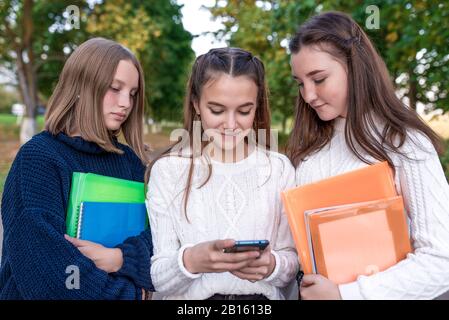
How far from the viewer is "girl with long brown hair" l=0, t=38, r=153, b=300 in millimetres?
1611

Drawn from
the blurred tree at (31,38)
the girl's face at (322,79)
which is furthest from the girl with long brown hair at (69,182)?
the blurred tree at (31,38)

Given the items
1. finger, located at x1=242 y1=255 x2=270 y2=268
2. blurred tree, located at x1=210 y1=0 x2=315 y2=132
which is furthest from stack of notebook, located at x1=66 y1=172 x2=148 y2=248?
blurred tree, located at x1=210 y1=0 x2=315 y2=132

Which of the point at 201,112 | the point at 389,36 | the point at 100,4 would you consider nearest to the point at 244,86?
the point at 201,112

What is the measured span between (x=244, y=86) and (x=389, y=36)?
3976mm

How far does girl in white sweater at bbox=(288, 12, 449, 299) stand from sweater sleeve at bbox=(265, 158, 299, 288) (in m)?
0.07

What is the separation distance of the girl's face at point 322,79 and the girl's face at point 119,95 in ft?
2.25

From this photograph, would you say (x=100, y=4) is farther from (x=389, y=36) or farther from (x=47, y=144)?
(x=47, y=144)

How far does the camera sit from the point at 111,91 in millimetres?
1982

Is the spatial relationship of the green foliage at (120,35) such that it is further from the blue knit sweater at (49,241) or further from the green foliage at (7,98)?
the green foliage at (7,98)

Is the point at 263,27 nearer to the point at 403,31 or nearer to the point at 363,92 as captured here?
the point at 403,31

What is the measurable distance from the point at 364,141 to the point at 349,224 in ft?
1.18

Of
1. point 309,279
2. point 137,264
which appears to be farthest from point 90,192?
point 309,279

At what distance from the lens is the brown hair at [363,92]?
1.70 meters

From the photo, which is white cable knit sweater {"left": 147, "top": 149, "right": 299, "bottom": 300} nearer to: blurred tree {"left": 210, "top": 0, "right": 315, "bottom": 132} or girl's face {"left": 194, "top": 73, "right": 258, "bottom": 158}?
girl's face {"left": 194, "top": 73, "right": 258, "bottom": 158}
